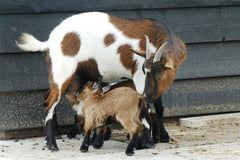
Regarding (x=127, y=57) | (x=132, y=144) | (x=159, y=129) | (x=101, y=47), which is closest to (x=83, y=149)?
(x=132, y=144)

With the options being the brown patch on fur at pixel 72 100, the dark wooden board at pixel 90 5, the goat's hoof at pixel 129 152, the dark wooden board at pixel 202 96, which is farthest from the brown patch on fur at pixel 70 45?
the dark wooden board at pixel 202 96

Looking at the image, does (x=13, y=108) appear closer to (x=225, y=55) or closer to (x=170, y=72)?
(x=170, y=72)

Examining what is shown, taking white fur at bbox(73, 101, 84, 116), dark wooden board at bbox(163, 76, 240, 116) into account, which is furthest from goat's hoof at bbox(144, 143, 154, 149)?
dark wooden board at bbox(163, 76, 240, 116)

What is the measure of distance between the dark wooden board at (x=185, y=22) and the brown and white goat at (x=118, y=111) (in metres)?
1.63

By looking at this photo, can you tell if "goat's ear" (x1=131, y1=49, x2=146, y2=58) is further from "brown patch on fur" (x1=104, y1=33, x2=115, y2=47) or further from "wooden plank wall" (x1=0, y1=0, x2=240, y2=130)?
"wooden plank wall" (x1=0, y1=0, x2=240, y2=130)

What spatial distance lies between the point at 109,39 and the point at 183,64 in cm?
164

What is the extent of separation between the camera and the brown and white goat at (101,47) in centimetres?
551

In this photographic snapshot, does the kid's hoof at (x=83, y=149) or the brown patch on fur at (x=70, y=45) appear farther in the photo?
the brown patch on fur at (x=70, y=45)

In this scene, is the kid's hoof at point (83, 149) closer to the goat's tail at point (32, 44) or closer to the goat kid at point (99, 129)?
the goat kid at point (99, 129)

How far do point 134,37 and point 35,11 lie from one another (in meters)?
1.47

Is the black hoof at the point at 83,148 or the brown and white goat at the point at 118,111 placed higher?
the brown and white goat at the point at 118,111

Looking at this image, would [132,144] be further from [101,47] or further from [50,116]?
[101,47]

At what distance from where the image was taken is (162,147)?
17.6 ft

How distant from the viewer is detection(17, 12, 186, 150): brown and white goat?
217 inches
